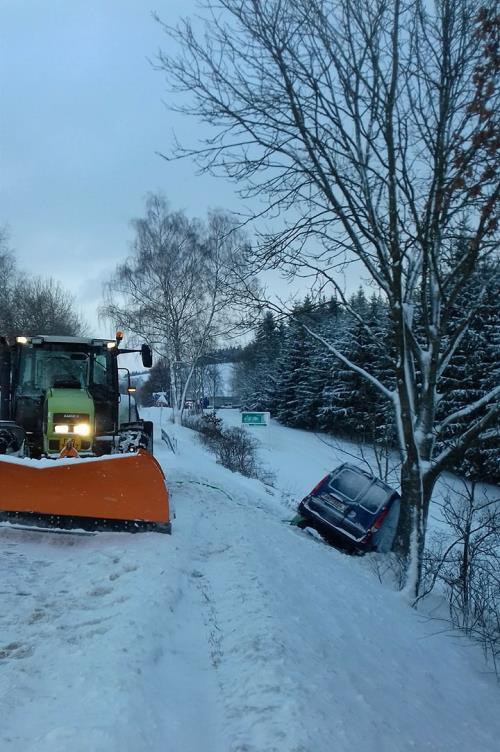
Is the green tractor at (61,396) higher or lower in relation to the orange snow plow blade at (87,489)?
higher

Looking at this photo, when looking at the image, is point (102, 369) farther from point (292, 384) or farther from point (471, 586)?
point (292, 384)

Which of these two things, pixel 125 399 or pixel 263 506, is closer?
pixel 125 399

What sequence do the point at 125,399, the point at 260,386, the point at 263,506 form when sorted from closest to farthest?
the point at 125,399 < the point at 263,506 < the point at 260,386

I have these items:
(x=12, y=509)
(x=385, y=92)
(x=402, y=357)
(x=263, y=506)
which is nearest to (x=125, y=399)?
(x=263, y=506)

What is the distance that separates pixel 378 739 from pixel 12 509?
4.70 meters

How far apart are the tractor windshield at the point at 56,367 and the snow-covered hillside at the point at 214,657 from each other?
3104mm

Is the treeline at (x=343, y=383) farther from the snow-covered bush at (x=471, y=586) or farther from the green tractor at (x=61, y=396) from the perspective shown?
the green tractor at (x=61, y=396)

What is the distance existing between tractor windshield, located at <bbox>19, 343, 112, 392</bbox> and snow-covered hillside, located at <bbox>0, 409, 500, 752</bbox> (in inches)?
122

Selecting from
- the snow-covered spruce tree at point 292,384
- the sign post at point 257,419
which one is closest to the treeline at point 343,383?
the snow-covered spruce tree at point 292,384

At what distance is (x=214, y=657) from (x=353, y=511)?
278 inches

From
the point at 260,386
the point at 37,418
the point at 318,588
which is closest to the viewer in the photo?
the point at 318,588

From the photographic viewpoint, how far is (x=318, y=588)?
5.79m

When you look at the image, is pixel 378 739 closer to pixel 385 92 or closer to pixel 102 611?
pixel 102 611

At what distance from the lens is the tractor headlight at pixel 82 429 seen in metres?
8.09
